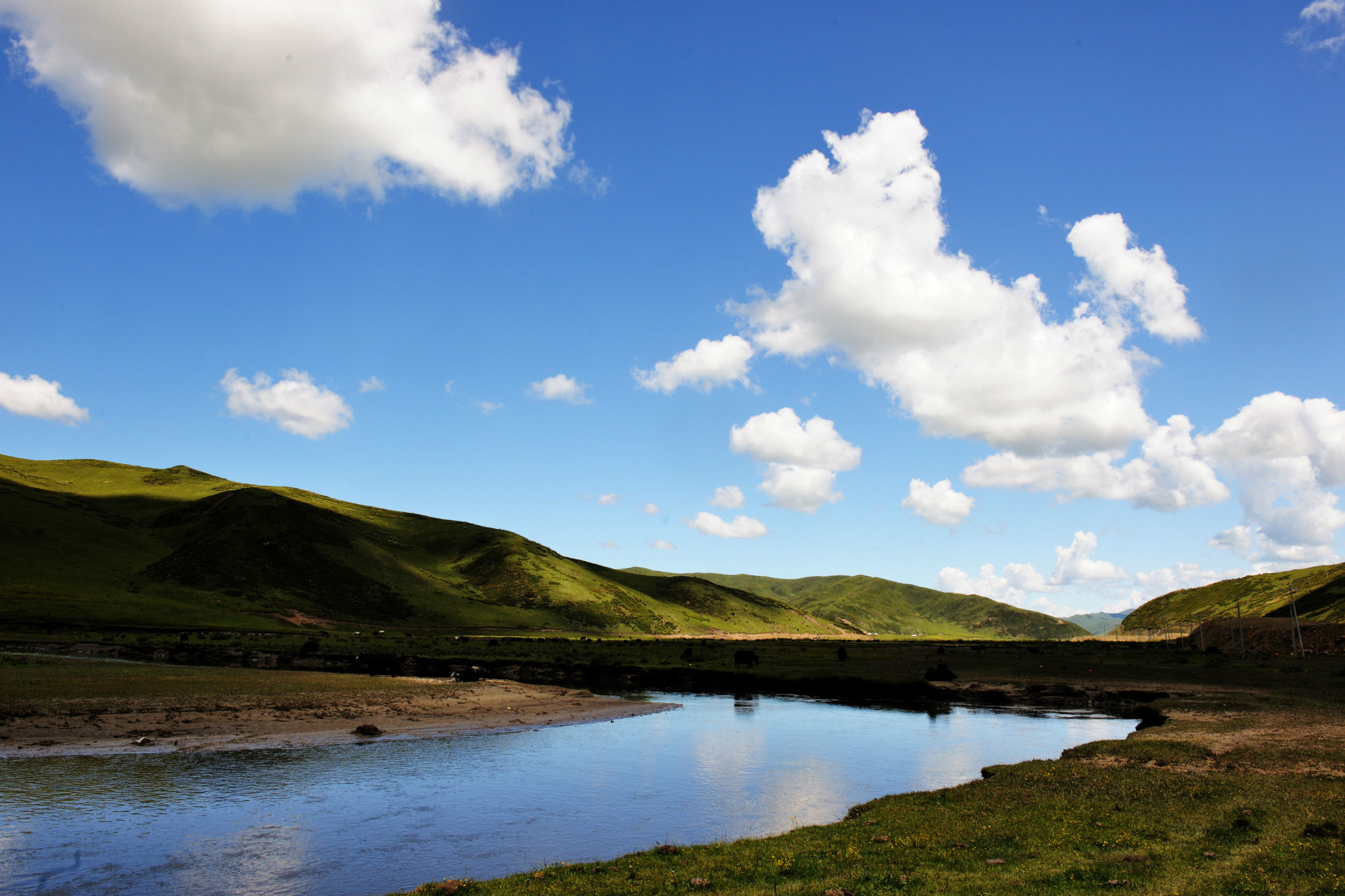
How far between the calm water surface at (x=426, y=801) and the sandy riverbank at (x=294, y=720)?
2.57 metres

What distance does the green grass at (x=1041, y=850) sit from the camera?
15.2 meters

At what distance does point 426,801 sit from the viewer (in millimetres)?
28797

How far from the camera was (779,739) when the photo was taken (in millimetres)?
45812

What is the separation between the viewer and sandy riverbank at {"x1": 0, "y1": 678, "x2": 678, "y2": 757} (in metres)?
36.4

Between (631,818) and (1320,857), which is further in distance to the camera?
(631,818)

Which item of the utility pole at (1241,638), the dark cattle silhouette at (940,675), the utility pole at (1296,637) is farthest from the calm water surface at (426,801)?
the utility pole at (1296,637)

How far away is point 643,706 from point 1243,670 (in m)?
65.0

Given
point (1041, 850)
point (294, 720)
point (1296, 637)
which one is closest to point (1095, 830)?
point (1041, 850)

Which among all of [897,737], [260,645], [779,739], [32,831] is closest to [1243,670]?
[897,737]

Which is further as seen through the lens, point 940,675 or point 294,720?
point 940,675

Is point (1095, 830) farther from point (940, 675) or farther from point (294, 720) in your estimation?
point (940, 675)

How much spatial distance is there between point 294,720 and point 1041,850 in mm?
43566

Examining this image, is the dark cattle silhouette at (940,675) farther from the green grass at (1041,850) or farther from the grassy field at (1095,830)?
the green grass at (1041,850)

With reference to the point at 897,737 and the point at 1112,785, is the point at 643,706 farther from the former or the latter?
the point at 1112,785
